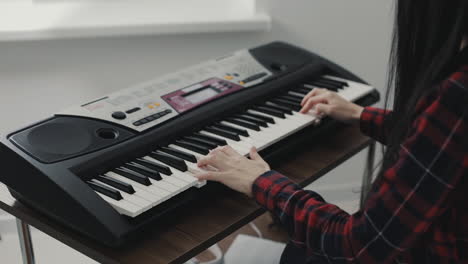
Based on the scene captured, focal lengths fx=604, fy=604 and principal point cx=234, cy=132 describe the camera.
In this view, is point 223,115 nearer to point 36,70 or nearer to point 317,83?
point 317,83

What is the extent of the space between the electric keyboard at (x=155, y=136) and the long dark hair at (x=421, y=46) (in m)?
0.33

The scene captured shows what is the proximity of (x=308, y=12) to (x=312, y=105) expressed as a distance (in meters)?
0.77

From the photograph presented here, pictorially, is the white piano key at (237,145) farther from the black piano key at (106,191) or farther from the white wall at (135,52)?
the white wall at (135,52)

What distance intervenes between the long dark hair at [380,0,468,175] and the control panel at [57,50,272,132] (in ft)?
1.58

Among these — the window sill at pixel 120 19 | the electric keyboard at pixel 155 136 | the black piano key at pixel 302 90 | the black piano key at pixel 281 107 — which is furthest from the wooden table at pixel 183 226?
the window sill at pixel 120 19

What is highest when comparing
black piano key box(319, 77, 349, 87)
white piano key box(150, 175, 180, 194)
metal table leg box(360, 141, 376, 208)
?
white piano key box(150, 175, 180, 194)

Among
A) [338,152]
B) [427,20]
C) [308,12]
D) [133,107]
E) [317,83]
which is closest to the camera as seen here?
[427,20]

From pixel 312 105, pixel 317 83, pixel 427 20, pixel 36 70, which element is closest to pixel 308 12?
pixel 317 83

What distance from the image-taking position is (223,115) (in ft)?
4.29

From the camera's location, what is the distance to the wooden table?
3.21 feet

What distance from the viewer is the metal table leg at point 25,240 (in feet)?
4.05

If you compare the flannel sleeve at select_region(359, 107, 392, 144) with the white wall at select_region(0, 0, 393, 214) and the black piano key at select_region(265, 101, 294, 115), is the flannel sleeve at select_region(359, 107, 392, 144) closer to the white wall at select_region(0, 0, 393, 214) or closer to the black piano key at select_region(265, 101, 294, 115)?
the black piano key at select_region(265, 101, 294, 115)

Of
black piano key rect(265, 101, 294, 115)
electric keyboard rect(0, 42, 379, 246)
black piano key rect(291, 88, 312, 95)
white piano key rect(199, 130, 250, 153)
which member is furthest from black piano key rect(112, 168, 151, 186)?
black piano key rect(291, 88, 312, 95)

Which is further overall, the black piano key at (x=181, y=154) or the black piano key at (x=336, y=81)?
the black piano key at (x=336, y=81)
